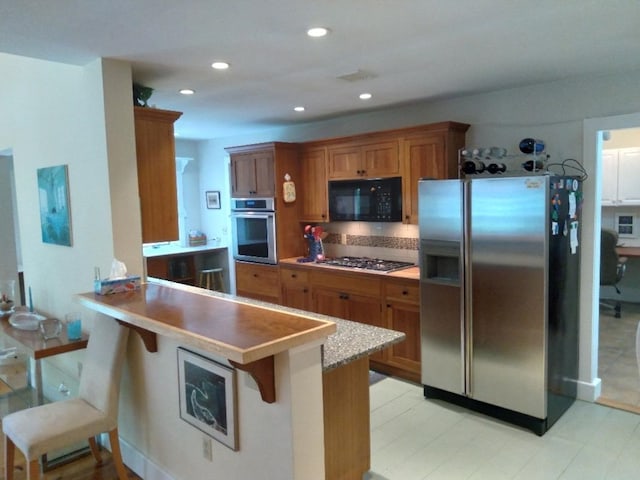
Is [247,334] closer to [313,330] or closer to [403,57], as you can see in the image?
[313,330]

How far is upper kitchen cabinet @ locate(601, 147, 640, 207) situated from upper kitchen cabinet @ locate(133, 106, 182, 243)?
5641mm

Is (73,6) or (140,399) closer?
(73,6)

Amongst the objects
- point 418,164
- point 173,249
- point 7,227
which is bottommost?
point 173,249

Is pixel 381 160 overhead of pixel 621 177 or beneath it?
overhead

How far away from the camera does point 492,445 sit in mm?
2938

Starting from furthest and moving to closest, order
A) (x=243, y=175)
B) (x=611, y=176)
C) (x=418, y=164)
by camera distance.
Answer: (x=611, y=176) → (x=243, y=175) → (x=418, y=164)

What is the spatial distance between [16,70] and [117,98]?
1577 millimetres

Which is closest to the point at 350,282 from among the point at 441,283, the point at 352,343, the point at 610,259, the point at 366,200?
the point at 366,200

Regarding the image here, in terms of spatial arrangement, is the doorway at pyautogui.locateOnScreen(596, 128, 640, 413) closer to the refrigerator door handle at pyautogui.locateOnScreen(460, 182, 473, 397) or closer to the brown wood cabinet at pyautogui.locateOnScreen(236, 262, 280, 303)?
the refrigerator door handle at pyautogui.locateOnScreen(460, 182, 473, 397)

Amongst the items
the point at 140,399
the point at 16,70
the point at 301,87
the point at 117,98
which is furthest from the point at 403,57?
the point at 16,70

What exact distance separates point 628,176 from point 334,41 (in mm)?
5212

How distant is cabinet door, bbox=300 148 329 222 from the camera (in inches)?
188

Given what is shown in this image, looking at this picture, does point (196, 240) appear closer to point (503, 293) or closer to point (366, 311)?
point (366, 311)

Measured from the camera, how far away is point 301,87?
11.3 ft
